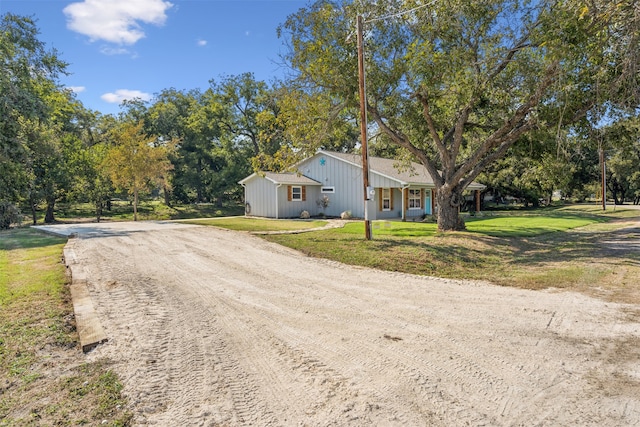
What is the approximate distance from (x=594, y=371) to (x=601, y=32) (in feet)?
24.4

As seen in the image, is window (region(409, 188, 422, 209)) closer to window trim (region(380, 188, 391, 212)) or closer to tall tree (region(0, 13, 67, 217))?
window trim (region(380, 188, 391, 212))

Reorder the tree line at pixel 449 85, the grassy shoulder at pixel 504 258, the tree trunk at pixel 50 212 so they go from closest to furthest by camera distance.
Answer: the grassy shoulder at pixel 504 258, the tree line at pixel 449 85, the tree trunk at pixel 50 212

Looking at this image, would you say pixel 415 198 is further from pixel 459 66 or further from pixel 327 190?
pixel 459 66

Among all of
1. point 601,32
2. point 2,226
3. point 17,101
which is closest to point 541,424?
point 601,32

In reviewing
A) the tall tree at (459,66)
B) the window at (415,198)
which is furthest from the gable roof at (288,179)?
the tall tree at (459,66)

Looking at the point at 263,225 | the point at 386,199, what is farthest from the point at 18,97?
the point at 386,199

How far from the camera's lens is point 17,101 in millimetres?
11766

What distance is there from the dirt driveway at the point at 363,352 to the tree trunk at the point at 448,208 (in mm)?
7334

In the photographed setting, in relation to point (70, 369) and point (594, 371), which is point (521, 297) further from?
point (70, 369)

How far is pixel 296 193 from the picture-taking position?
23.3 meters

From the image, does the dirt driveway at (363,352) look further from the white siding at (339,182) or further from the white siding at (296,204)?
the white siding at (296,204)

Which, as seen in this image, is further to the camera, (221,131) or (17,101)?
(221,131)

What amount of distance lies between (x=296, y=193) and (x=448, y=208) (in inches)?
446

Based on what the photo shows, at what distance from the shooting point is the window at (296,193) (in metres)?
23.0
